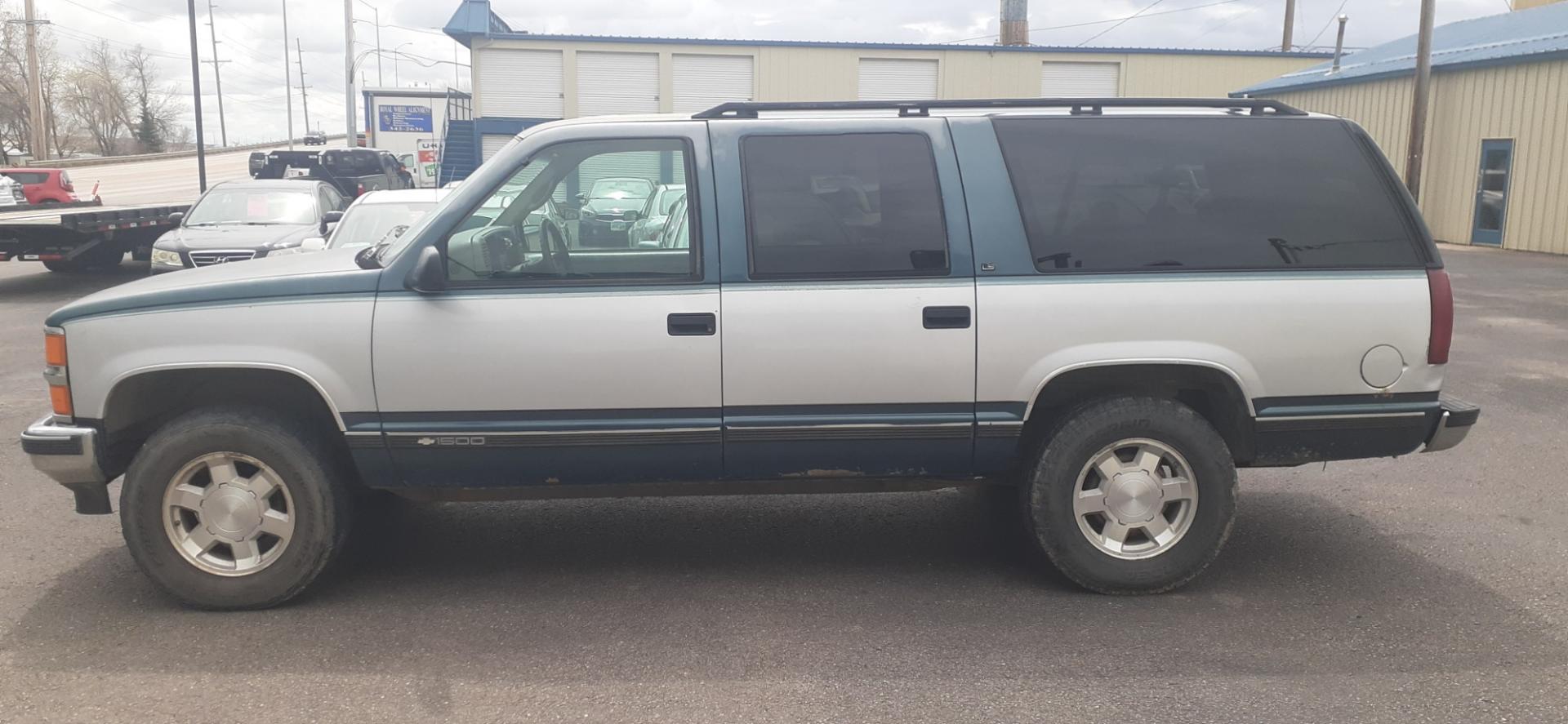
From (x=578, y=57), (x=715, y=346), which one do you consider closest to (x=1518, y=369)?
(x=715, y=346)

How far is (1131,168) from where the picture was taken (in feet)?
15.6

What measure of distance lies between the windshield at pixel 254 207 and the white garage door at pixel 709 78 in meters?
26.0

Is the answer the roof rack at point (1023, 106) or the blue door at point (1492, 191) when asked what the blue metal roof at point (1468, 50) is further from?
the roof rack at point (1023, 106)

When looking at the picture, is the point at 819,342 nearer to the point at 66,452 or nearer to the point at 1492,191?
the point at 66,452

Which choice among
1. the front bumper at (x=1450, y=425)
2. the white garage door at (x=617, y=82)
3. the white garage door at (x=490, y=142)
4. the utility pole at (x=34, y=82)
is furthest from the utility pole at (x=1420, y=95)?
the utility pole at (x=34, y=82)

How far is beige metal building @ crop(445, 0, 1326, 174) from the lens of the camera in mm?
40250

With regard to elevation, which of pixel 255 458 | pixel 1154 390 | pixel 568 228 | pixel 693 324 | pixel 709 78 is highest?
pixel 709 78

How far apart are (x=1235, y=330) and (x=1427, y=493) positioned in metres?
2.48

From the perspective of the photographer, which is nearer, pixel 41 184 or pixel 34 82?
pixel 41 184

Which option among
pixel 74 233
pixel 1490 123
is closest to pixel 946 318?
pixel 74 233

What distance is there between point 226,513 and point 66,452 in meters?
0.60

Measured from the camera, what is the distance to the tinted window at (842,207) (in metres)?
4.63

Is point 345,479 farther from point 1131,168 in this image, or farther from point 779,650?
point 1131,168

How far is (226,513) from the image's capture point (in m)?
4.64
